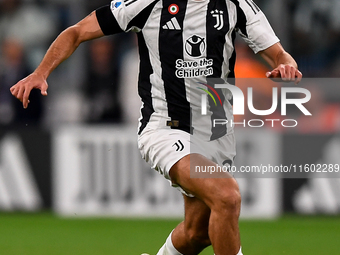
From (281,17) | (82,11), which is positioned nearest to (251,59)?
(281,17)

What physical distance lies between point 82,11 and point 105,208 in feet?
9.40

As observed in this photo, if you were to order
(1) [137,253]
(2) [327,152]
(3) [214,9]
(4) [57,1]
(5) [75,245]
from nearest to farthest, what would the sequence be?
1. (3) [214,9]
2. (1) [137,253]
3. (5) [75,245]
4. (2) [327,152]
5. (4) [57,1]

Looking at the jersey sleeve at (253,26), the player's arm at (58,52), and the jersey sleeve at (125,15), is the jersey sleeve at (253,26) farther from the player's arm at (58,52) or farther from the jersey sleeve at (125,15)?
the player's arm at (58,52)

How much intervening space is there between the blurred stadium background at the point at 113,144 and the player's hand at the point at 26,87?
3235 mm

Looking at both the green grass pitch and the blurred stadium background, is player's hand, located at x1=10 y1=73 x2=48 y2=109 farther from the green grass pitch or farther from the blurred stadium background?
the blurred stadium background

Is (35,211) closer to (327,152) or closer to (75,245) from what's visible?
(75,245)

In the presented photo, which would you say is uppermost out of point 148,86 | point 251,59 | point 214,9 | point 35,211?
point 214,9

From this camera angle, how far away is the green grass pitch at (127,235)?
6.64 meters

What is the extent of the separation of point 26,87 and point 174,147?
1046 mm

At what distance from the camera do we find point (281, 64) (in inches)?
176

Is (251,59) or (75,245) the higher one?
(251,59)

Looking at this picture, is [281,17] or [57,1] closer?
[281,17]

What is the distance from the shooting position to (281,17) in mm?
9180

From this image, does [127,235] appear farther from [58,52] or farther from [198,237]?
[58,52]
